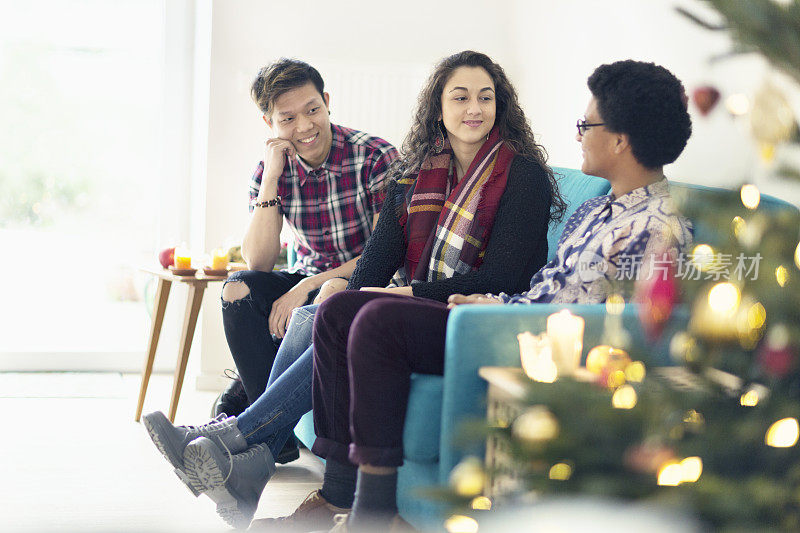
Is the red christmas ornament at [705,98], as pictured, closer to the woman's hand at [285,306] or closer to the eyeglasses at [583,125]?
the eyeglasses at [583,125]

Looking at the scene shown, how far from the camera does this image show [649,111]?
1756mm

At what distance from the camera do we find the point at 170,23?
376 cm

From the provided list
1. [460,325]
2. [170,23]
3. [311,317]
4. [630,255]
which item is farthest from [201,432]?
[170,23]

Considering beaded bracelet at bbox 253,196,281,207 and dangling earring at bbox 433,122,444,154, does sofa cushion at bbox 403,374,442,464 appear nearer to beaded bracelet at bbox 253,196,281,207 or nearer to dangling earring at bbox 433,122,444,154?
dangling earring at bbox 433,122,444,154

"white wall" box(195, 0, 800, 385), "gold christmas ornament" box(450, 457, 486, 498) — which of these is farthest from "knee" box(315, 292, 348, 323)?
"white wall" box(195, 0, 800, 385)

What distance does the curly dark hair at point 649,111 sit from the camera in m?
1.75

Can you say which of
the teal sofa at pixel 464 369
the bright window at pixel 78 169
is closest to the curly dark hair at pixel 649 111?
the teal sofa at pixel 464 369

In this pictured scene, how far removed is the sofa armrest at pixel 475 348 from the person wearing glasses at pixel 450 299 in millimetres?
127

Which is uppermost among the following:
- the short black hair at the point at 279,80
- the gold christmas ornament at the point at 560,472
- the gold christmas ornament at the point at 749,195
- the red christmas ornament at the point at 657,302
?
the short black hair at the point at 279,80

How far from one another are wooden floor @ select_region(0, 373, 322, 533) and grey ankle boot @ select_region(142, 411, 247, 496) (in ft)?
0.72

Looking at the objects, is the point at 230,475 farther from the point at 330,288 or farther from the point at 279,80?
the point at 279,80

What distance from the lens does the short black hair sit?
2.47m

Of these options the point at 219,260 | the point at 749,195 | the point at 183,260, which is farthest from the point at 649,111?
the point at 183,260

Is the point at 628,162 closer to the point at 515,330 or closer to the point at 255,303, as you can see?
the point at 515,330
